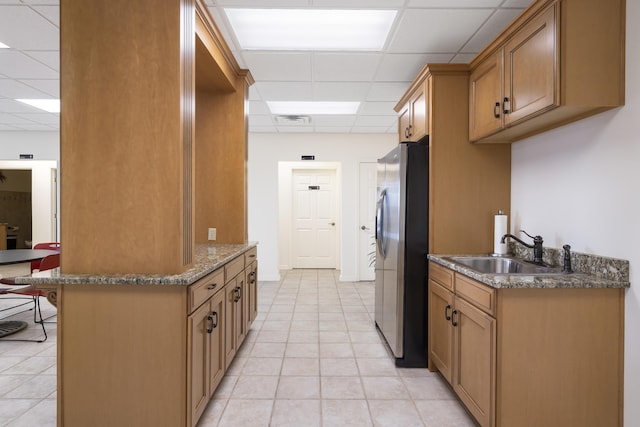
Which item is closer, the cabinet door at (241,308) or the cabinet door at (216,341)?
the cabinet door at (216,341)

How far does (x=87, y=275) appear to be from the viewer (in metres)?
1.72

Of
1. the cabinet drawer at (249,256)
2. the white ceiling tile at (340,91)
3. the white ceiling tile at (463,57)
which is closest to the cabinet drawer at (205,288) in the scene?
the cabinet drawer at (249,256)

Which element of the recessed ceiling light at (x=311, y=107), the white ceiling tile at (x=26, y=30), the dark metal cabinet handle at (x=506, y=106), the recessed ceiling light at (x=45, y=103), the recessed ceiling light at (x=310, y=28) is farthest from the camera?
the recessed ceiling light at (x=311, y=107)

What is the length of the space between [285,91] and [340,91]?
629 mm

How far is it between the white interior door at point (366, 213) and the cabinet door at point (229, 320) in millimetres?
3628

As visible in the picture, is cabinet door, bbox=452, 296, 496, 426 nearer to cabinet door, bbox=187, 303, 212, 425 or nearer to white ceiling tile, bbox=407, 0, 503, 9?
cabinet door, bbox=187, 303, 212, 425

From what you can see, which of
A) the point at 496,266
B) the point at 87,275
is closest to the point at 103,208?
the point at 87,275

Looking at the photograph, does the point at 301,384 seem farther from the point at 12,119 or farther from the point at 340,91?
the point at 12,119

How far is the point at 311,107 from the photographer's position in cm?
461

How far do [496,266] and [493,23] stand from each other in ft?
5.77

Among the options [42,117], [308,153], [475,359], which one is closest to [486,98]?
[475,359]

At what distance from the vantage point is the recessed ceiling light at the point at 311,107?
175 inches

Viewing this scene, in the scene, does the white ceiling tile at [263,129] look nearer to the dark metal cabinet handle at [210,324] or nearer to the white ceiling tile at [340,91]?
the white ceiling tile at [340,91]

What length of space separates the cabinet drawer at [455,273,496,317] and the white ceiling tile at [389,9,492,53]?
1.77m
